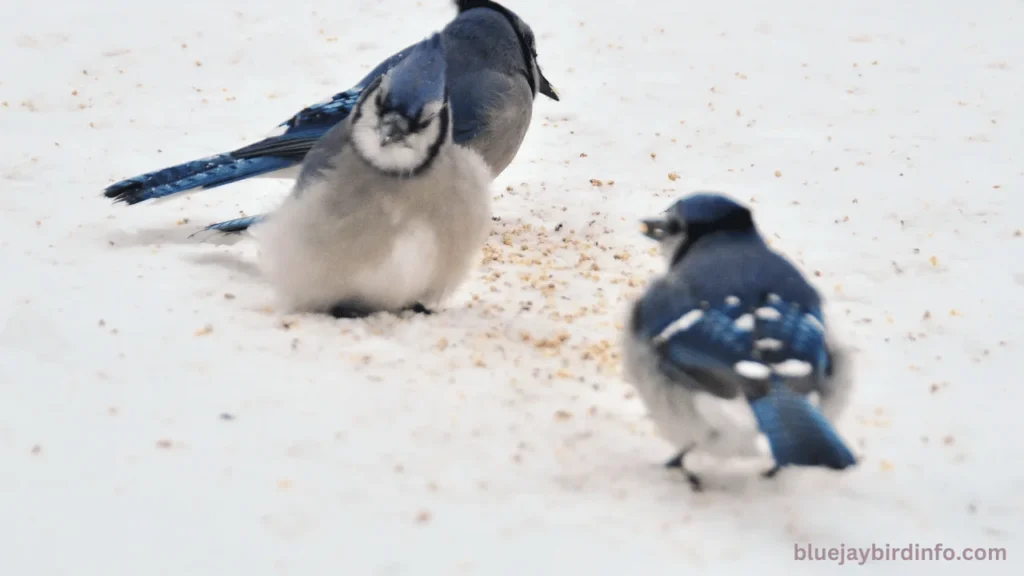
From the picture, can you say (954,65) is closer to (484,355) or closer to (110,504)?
(484,355)

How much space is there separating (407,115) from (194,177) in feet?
3.72

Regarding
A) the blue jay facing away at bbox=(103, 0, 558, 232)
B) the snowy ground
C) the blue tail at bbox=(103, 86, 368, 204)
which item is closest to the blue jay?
the snowy ground

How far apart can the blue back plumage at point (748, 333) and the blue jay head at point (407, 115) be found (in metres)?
→ 0.87

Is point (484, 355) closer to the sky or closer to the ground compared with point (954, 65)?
closer to the ground

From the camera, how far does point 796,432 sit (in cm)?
192

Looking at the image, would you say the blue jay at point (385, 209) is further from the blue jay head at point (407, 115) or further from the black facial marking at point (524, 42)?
the black facial marking at point (524, 42)

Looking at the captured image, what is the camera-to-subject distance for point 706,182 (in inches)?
188

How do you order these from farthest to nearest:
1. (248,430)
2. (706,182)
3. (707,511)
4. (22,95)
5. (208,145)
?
1. (22,95)
2. (208,145)
3. (706,182)
4. (248,430)
5. (707,511)

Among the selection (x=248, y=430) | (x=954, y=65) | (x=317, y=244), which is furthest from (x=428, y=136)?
(x=954, y=65)

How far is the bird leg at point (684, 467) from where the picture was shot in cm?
224

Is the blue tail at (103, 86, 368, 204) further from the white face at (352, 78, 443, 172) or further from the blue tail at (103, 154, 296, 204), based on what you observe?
the white face at (352, 78, 443, 172)

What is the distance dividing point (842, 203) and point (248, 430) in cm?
291

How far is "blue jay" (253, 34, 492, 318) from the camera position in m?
2.98

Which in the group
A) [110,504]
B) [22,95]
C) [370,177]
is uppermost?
[370,177]
